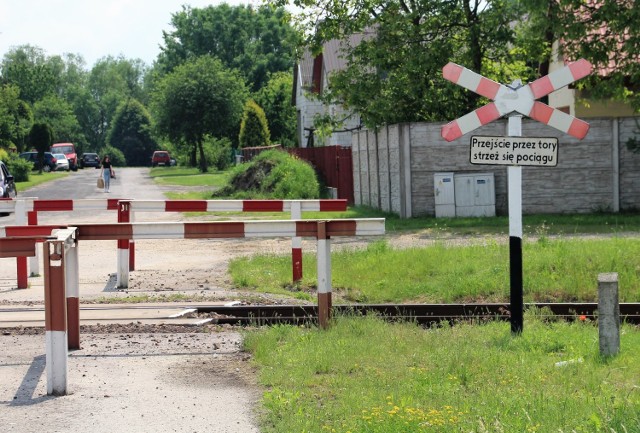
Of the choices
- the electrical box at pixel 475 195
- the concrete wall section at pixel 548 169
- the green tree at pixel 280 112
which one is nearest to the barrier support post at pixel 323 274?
the concrete wall section at pixel 548 169

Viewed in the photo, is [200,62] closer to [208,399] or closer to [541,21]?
[541,21]

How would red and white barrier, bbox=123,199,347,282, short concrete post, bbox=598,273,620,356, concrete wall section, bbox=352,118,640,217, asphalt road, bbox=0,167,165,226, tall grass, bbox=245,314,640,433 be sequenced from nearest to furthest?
tall grass, bbox=245,314,640,433 → short concrete post, bbox=598,273,620,356 → red and white barrier, bbox=123,199,347,282 → concrete wall section, bbox=352,118,640,217 → asphalt road, bbox=0,167,165,226

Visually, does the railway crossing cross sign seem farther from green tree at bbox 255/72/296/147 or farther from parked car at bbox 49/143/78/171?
parked car at bbox 49/143/78/171

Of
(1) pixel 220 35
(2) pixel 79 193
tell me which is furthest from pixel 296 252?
(1) pixel 220 35

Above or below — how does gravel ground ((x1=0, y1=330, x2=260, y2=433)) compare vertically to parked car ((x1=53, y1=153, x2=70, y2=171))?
below

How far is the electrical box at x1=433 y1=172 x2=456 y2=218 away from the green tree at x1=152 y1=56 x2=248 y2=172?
49.8m

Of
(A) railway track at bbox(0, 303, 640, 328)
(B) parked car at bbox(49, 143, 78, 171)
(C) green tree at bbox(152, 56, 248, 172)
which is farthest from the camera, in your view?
(B) parked car at bbox(49, 143, 78, 171)

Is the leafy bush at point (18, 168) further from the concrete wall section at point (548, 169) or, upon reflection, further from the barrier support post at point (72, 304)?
the barrier support post at point (72, 304)

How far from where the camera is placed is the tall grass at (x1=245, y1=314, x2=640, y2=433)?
614 centimetres

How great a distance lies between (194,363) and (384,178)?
17717mm

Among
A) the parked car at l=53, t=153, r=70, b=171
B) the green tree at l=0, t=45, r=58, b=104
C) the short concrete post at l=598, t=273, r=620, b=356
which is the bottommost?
the short concrete post at l=598, t=273, r=620, b=356

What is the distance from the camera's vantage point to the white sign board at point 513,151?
9.26 m

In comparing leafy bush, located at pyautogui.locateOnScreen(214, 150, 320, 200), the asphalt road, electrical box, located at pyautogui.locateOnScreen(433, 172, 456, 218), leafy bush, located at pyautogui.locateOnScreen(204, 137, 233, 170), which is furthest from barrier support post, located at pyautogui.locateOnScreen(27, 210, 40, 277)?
leafy bush, located at pyautogui.locateOnScreen(204, 137, 233, 170)

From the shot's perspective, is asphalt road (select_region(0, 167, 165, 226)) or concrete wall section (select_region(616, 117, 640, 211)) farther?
asphalt road (select_region(0, 167, 165, 226))
